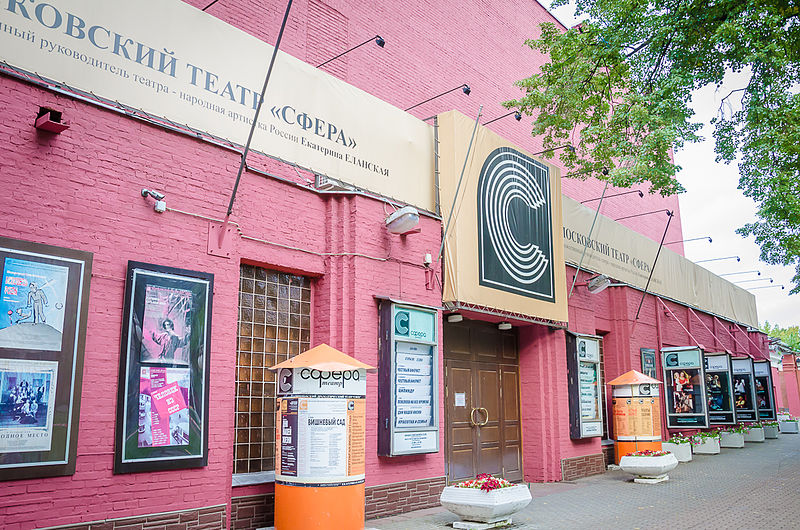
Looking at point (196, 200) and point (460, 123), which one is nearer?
point (196, 200)

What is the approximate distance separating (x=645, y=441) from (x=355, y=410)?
9.34 m

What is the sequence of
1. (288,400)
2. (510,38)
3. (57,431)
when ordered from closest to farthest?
(57,431), (288,400), (510,38)

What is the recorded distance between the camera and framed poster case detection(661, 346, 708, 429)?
738 inches

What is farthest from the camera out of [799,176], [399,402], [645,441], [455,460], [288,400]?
[799,176]

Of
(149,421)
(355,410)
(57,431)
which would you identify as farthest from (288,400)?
(57,431)

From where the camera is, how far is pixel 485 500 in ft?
29.0

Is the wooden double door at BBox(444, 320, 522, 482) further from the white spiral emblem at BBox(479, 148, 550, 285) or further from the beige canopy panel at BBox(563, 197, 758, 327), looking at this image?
the beige canopy panel at BBox(563, 197, 758, 327)

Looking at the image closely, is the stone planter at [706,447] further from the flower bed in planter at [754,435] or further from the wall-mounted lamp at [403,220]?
the wall-mounted lamp at [403,220]

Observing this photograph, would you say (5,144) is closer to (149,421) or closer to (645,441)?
(149,421)

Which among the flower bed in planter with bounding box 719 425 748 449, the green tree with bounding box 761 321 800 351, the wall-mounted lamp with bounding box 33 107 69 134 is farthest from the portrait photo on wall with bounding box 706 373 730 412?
the green tree with bounding box 761 321 800 351

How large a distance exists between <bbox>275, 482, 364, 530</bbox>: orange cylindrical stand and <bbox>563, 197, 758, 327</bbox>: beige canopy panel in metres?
9.87

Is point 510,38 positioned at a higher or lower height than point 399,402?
higher

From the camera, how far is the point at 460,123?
11961 mm

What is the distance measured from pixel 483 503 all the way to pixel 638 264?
43.3ft
